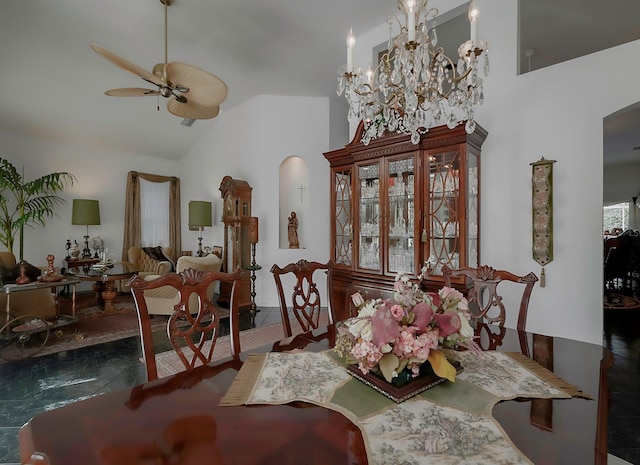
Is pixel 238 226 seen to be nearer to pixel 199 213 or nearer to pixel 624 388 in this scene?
pixel 199 213

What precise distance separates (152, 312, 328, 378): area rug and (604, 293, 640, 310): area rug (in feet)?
13.7

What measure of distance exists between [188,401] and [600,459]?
1.02 metres

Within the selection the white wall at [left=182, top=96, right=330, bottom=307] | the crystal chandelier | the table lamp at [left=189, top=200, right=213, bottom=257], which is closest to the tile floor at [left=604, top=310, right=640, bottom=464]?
the crystal chandelier

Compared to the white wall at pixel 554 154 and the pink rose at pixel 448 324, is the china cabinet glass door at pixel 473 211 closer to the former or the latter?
the white wall at pixel 554 154

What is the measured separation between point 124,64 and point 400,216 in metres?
2.53

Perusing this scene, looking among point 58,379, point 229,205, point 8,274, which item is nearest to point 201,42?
point 229,205

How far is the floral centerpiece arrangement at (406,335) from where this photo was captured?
0.91 metres

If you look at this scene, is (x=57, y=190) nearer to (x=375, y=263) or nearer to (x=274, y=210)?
(x=274, y=210)

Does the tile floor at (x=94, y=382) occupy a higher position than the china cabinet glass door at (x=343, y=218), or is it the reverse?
the china cabinet glass door at (x=343, y=218)

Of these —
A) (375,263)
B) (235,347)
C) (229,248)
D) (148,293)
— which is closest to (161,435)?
(235,347)

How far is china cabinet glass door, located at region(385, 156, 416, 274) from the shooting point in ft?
9.17

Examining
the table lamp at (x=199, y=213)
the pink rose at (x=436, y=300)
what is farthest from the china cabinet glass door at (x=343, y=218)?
the table lamp at (x=199, y=213)

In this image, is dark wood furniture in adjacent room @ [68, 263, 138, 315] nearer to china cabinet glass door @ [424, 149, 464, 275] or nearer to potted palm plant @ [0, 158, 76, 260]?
potted palm plant @ [0, 158, 76, 260]

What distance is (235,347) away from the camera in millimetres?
1463
